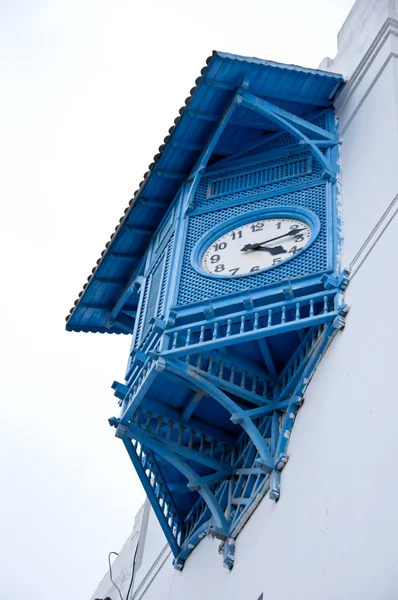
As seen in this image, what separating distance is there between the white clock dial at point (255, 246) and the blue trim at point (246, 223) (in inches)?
1.4

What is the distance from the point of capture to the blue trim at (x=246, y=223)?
34.2 ft

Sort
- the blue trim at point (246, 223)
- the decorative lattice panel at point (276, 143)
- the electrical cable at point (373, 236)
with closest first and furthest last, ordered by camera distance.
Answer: the electrical cable at point (373, 236) < the blue trim at point (246, 223) < the decorative lattice panel at point (276, 143)

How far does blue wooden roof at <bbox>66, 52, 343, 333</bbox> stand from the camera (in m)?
11.3

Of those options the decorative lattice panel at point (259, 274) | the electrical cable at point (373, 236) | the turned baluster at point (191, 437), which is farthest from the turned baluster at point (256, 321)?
the turned baluster at point (191, 437)

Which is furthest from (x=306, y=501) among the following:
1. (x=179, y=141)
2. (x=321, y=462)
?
(x=179, y=141)

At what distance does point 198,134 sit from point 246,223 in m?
1.33

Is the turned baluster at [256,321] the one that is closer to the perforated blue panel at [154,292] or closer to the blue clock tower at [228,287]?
→ the blue clock tower at [228,287]

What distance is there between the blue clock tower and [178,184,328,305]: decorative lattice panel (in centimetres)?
2

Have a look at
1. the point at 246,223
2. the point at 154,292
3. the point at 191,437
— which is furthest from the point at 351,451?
the point at 154,292

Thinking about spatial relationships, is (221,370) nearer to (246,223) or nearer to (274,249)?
(274,249)

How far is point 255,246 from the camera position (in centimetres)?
1055

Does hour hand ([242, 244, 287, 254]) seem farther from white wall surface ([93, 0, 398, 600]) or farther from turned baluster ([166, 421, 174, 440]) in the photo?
turned baluster ([166, 421, 174, 440])

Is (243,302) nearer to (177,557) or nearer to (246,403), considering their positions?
(246,403)

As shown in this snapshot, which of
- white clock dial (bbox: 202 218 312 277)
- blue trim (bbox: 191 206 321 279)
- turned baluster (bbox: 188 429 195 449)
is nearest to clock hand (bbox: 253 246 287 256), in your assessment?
white clock dial (bbox: 202 218 312 277)
